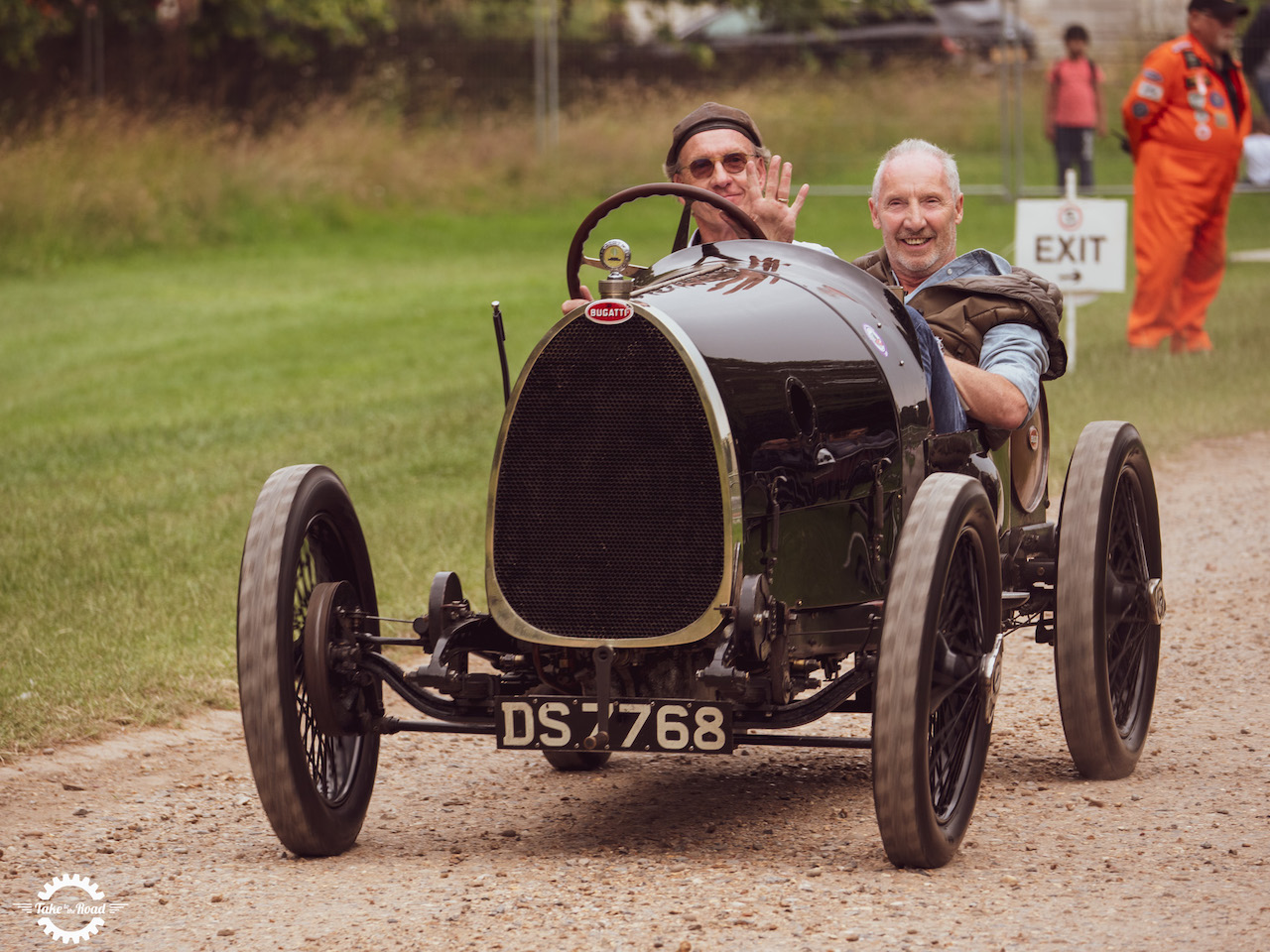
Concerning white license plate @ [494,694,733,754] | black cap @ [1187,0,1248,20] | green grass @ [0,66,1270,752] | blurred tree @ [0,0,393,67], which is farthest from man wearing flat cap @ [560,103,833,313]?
blurred tree @ [0,0,393,67]

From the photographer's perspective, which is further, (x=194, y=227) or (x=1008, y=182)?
(x=1008, y=182)

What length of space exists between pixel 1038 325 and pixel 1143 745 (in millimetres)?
1174

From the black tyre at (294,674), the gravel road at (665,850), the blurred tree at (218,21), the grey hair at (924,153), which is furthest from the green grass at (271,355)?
the grey hair at (924,153)

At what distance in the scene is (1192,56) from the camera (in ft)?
40.8

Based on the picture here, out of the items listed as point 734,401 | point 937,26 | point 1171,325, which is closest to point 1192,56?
point 1171,325

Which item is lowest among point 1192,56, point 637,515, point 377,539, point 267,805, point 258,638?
point 377,539

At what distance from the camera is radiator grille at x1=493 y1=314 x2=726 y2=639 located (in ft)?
13.2

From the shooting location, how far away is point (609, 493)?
4.08 m

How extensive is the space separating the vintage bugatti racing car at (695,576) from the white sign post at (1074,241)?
8.02 meters

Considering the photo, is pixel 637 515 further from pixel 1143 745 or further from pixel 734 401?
pixel 1143 745

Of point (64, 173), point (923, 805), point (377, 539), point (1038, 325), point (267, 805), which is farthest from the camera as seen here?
point (64, 173)

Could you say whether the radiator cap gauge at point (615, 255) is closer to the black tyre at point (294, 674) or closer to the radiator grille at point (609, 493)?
the radiator grille at point (609, 493)

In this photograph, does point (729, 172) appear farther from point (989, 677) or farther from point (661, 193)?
→ point (989, 677)

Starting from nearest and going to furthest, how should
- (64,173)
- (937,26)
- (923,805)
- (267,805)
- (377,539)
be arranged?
(923,805) → (267,805) → (377,539) → (64,173) → (937,26)
